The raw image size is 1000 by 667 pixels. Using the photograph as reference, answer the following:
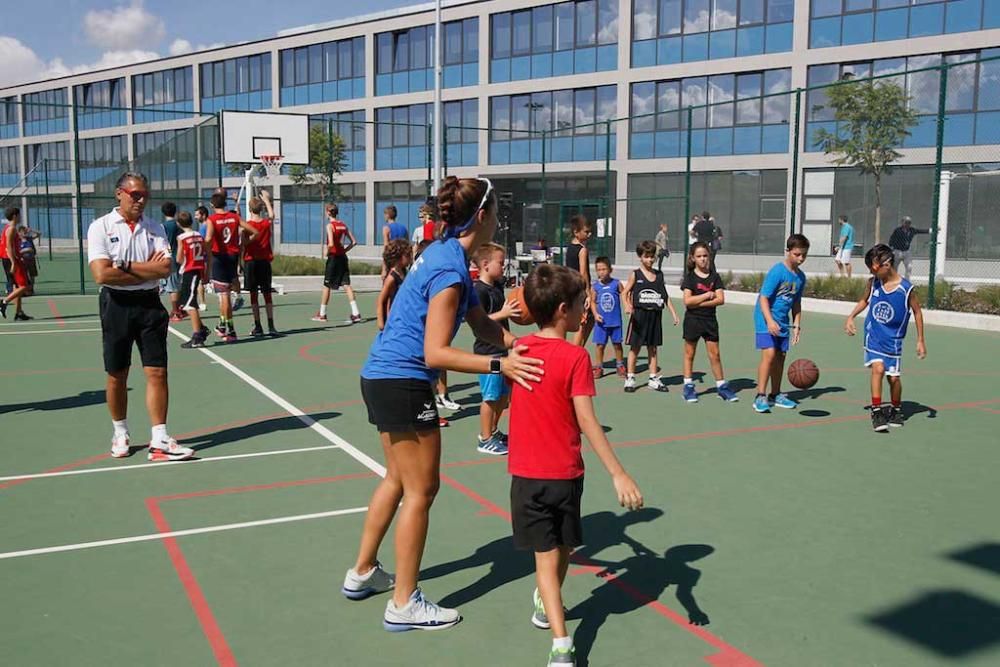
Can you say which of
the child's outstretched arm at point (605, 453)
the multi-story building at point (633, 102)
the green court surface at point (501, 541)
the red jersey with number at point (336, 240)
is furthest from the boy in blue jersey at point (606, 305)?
the multi-story building at point (633, 102)

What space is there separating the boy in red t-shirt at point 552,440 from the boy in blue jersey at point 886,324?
16.8 ft

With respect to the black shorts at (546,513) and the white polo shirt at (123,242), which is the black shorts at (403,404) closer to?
the black shorts at (546,513)

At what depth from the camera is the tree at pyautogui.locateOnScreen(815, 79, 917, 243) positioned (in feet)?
91.7

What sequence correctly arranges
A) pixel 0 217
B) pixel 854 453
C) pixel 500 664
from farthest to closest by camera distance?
pixel 0 217 < pixel 854 453 < pixel 500 664

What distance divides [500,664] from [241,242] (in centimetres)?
1102

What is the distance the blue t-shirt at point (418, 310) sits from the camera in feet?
12.0

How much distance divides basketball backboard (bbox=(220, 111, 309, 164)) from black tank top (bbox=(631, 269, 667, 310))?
16101 mm

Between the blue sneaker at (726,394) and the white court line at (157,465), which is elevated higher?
the blue sneaker at (726,394)

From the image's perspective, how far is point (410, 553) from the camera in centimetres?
392

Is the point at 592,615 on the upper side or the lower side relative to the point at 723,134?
lower

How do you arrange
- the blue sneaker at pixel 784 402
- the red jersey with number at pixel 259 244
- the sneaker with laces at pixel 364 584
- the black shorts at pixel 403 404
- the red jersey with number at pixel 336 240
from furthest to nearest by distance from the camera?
the red jersey with number at pixel 336 240, the red jersey with number at pixel 259 244, the blue sneaker at pixel 784 402, the sneaker with laces at pixel 364 584, the black shorts at pixel 403 404

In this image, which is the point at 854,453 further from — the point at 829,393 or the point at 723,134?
the point at 723,134

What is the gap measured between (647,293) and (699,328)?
2.50 feet

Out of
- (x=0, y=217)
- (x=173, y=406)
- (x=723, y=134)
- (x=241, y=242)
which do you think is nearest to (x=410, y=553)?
(x=173, y=406)
